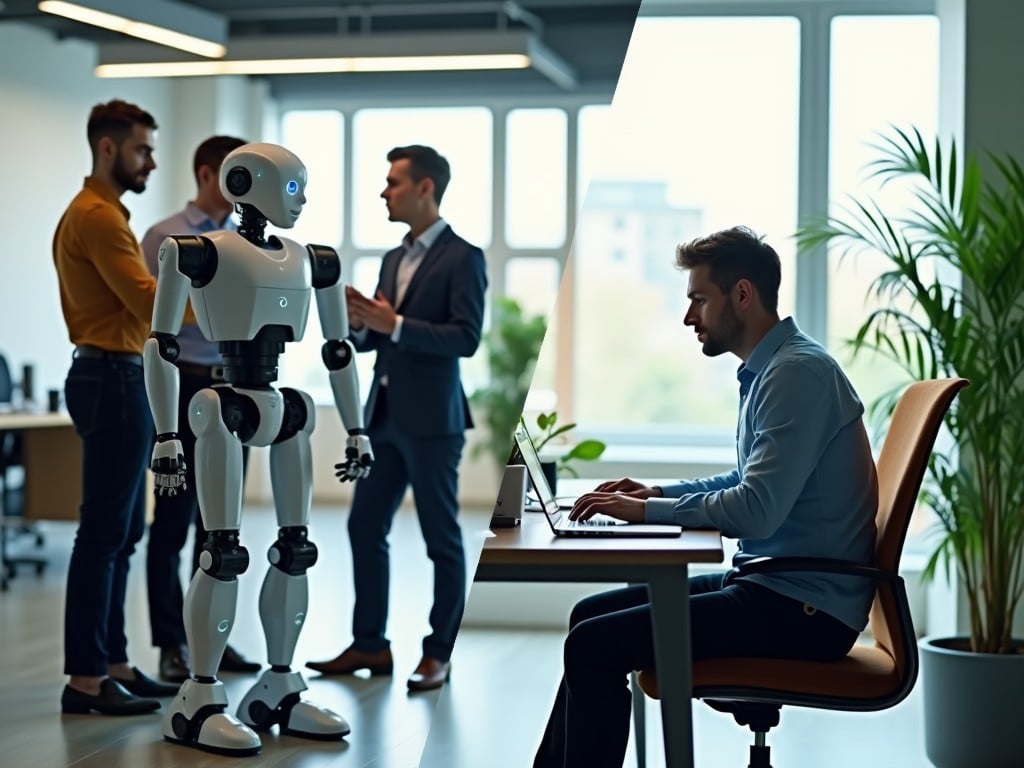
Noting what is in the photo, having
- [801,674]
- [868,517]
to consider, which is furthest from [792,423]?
[801,674]

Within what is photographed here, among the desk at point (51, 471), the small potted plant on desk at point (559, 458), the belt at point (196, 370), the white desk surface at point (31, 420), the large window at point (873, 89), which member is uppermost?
the large window at point (873, 89)

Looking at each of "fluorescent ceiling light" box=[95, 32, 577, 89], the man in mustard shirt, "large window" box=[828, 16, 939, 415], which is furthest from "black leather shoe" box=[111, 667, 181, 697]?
"fluorescent ceiling light" box=[95, 32, 577, 89]

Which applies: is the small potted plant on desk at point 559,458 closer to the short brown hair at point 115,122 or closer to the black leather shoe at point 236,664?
the black leather shoe at point 236,664

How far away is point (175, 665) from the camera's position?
4.16 meters

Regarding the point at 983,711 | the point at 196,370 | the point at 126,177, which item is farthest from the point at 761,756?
the point at 126,177

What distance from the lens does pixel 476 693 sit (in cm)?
427

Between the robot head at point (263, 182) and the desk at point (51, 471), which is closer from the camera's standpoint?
the robot head at point (263, 182)

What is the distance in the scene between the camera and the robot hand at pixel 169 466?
3.27 meters

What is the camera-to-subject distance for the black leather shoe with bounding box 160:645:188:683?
414 centimetres

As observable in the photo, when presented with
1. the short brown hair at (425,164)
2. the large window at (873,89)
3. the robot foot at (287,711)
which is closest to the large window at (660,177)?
the large window at (873,89)

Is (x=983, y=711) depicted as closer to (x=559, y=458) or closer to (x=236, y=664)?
(x=559, y=458)

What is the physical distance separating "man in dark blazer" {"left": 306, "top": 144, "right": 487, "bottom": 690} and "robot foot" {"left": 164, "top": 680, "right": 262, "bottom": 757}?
83 cm

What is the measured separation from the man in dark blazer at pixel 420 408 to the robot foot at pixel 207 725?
834 millimetres

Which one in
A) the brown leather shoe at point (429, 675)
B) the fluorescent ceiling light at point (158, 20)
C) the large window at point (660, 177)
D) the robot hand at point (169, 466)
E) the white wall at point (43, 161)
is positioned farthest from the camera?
the white wall at point (43, 161)
